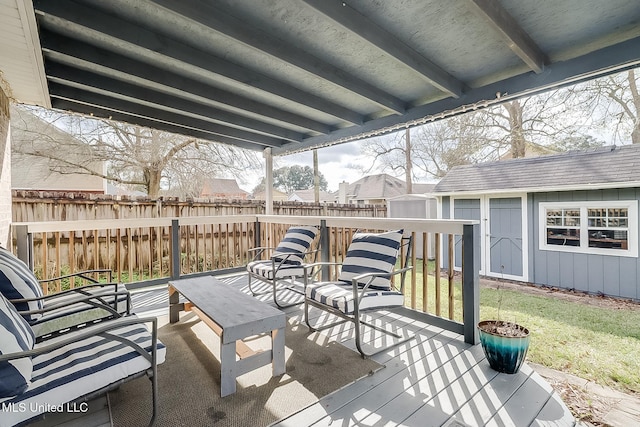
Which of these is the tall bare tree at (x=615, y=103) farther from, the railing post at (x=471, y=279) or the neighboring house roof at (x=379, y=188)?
the railing post at (x=471, y=279)

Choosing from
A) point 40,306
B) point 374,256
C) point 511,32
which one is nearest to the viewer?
point 511,32

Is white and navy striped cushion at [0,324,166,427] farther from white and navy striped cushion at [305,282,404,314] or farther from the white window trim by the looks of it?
the white window trim

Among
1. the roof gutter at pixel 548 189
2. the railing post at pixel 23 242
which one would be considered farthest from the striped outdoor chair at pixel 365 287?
the roof gutter at pixel 548 189

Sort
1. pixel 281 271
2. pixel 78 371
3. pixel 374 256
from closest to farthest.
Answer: pixel 78 371
pixel 374 256
pixel 281 271

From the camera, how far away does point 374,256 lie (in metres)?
3.06

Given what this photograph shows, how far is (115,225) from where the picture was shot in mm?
4332

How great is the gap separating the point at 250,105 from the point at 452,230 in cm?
262

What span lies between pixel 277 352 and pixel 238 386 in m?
0.33

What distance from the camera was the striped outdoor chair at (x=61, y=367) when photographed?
4.13ft

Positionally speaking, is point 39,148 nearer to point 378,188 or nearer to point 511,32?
point 511,32

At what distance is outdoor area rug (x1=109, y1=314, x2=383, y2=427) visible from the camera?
177cm

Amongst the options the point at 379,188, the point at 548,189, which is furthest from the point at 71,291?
the point at 379,188

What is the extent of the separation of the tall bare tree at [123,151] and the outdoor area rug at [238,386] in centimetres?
630

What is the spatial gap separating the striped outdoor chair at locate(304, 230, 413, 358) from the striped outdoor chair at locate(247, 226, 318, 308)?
67cm
